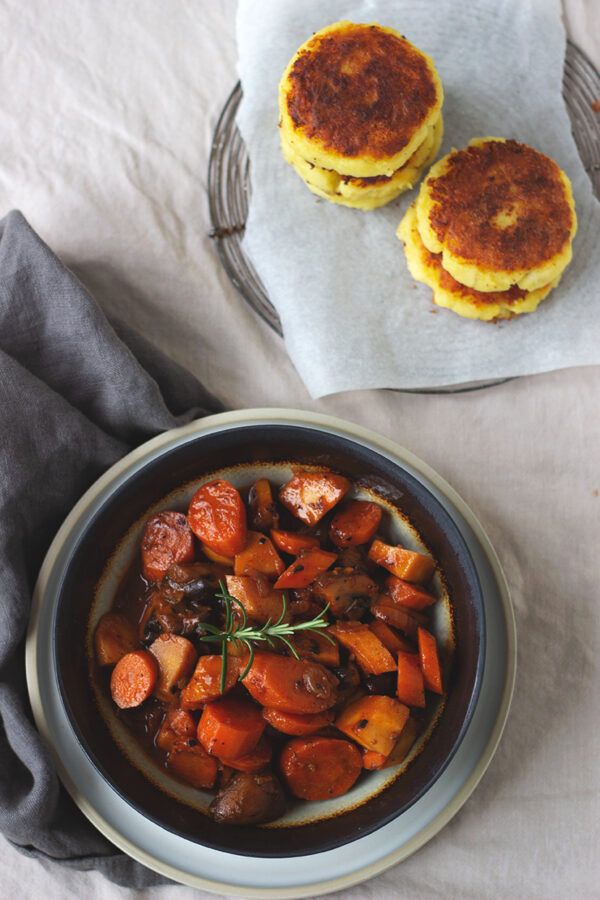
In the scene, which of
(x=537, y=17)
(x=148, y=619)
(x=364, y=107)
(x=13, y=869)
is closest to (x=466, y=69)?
(x=537, y=17)

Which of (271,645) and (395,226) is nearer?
(271,645)

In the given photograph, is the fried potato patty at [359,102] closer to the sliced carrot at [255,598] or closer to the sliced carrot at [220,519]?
the sliced carrot at [220,519]

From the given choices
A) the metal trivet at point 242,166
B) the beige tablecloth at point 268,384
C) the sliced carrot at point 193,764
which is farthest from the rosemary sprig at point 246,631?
the metal trivet at point 242,166

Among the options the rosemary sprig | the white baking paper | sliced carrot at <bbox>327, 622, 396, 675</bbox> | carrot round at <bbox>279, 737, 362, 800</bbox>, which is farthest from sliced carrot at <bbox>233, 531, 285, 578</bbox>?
the white baking paper

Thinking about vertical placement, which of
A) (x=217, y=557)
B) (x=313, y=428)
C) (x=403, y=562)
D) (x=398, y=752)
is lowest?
(x=398, y=752)

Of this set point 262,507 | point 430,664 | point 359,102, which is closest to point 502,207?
point 359,102

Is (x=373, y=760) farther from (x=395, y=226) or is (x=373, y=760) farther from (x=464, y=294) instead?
(x=395, y=226)
